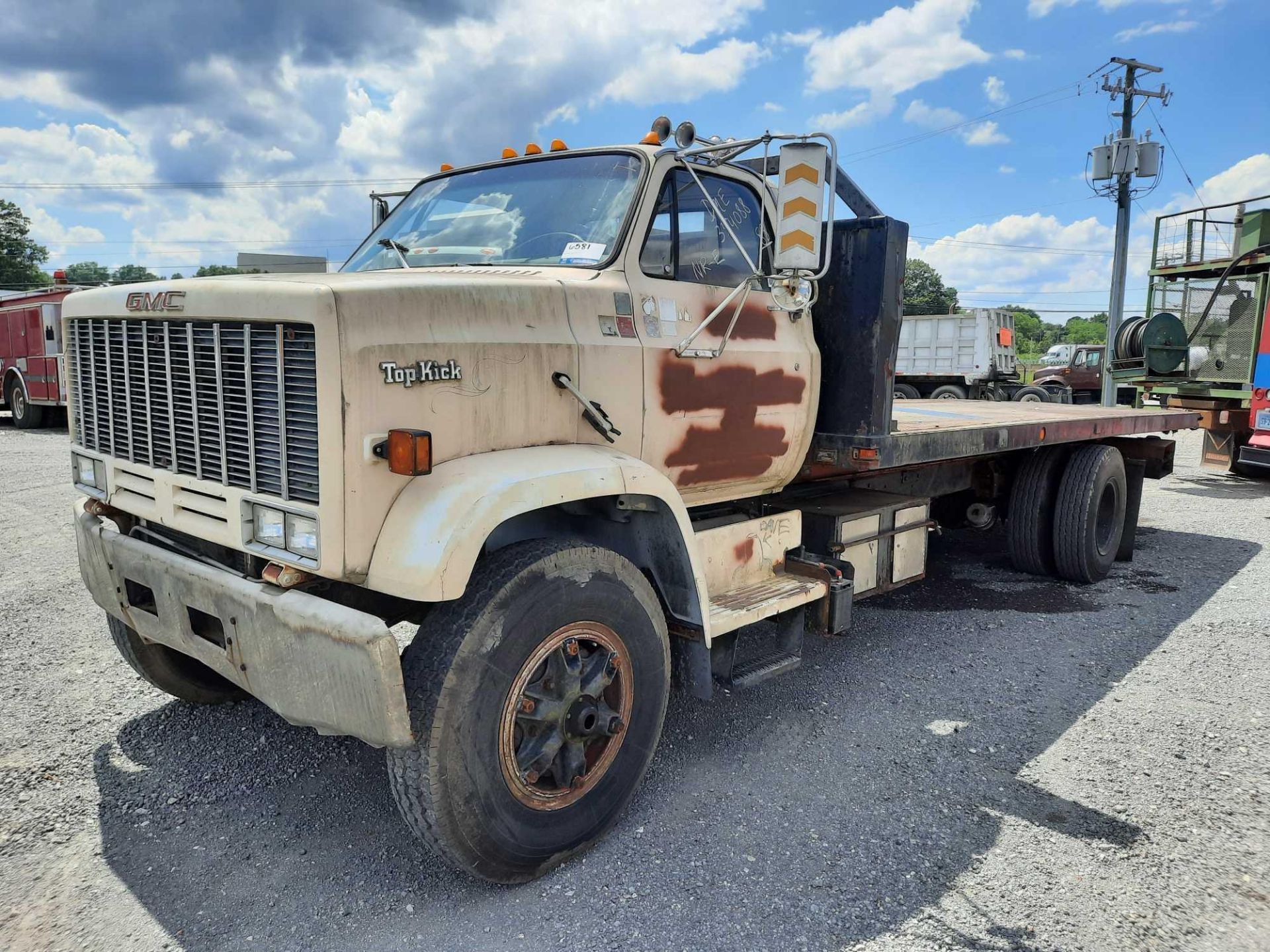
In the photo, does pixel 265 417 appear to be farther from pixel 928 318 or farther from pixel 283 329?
pixel 928 318

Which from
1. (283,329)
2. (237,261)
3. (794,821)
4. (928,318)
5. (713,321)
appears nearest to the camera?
(283,329)

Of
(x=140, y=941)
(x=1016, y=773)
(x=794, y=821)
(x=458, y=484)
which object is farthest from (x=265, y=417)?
(x=1016, y=773)

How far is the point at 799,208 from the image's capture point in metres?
3.10

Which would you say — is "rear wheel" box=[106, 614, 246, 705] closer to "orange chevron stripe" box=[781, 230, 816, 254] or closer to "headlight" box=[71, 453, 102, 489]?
"headlight" box=[71, 453, 102, 489]

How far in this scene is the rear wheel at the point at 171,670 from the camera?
145 inches

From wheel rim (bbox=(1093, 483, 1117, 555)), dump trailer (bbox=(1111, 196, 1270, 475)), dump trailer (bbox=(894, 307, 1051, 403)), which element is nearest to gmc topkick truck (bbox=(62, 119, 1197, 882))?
wheel rim (bbox=(1093, 483, 1117, 555))

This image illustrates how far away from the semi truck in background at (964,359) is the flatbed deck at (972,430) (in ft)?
45.7

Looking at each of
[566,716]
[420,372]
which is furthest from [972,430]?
[420,372]

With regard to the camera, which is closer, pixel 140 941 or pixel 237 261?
pixel 140 941

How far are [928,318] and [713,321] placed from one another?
65.8 feet

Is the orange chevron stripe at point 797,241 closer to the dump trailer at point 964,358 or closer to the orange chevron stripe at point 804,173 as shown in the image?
the orange chevron stripe at point 804,173

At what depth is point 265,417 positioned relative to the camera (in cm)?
257

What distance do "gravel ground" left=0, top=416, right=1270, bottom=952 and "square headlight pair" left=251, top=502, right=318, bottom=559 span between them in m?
1.12

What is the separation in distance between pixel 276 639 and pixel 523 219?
6.25 feet
